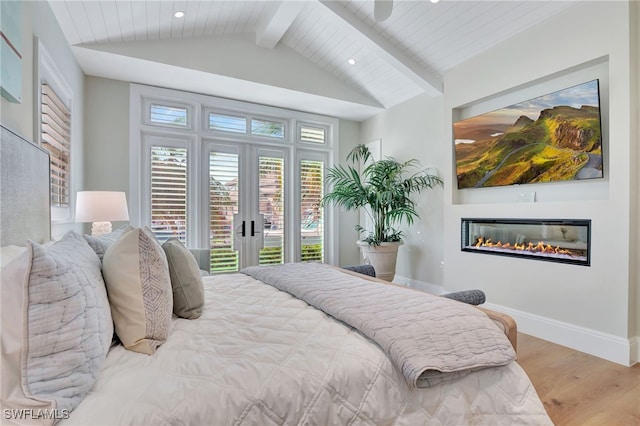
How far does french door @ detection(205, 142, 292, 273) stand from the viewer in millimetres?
4613

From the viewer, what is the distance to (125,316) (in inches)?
46.8

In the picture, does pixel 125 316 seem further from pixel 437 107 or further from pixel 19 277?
pixel 437 107

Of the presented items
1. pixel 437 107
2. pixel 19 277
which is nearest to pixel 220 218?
pixel 437 107

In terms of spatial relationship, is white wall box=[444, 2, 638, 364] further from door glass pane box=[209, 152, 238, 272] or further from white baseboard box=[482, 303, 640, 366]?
door glass pane box=[209, 152, 238, 272]

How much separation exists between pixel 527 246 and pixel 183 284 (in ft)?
10.2

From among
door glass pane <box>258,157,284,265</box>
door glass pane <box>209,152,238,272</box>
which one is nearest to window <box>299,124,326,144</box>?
door glass pane <box>258,157,284,265</box>

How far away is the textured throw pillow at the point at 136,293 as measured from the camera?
3.85ft

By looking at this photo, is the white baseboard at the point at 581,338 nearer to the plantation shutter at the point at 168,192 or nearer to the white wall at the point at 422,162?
the white wall at the point at 422,162

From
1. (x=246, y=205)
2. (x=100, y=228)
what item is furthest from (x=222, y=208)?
(x=100, y=228)

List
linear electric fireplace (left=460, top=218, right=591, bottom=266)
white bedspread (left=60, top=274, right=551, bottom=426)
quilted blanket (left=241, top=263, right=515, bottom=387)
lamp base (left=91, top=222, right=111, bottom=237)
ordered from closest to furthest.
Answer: white bedspread (left=60, top=274, right=551, bottom=426) < quilted blanket (left=241, top=263, right=515, bottom=387) < linear electric fireplace (left=460, top=218, right=591, bottom=266) < lamp base (left=91, top=222, right=111, bottom=237)

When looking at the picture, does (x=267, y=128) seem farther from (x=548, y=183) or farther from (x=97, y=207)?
(x=548, y=183)

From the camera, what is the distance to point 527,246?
10.7 feet

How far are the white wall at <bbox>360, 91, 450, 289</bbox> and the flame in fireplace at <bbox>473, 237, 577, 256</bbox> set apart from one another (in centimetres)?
64

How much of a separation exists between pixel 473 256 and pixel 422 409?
289 centimetres
